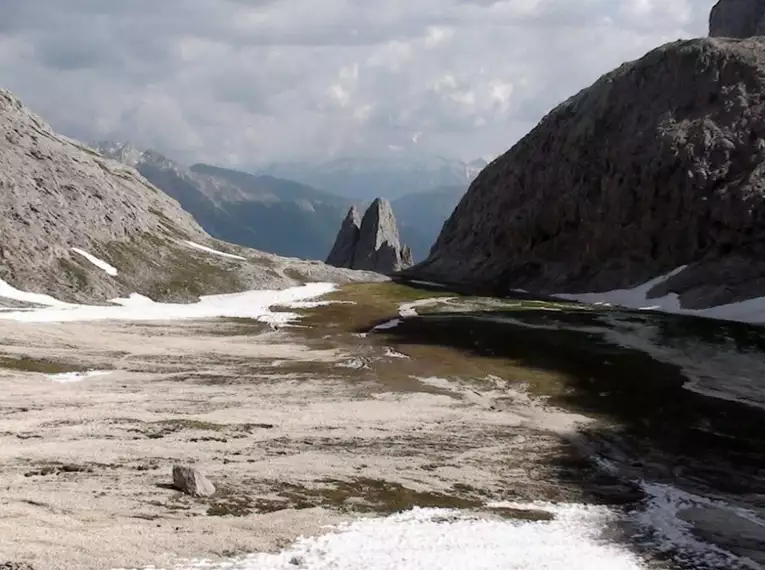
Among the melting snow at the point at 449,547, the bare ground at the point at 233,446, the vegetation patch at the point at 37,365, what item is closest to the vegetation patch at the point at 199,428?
the bare ground at the point at 233,446

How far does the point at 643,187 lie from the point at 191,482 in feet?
443

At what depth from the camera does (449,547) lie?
2366 centimetres

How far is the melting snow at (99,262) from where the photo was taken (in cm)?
9906

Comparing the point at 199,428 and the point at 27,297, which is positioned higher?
the point at 27,297

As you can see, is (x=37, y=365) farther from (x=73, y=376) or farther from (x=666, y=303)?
(x=666, y=303)

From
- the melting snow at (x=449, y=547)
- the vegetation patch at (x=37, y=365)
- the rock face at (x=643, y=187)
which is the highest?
the rock face at (x=643, y=187)

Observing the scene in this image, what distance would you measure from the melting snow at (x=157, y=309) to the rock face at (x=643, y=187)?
5923cm

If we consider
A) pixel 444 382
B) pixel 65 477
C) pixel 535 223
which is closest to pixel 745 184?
pixel 535 223

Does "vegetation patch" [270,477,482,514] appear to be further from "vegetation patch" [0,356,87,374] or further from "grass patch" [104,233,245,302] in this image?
"grass patch" [104,233,245,302]

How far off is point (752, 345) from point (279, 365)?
46.3m

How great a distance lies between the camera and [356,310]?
10825 centimetres

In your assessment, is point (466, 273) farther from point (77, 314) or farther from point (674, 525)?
point (674, 525)

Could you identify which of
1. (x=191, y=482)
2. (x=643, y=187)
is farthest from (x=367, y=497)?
(x=643, y=187)

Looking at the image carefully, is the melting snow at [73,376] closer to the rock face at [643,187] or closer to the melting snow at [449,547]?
the melting snow at [449,547]
